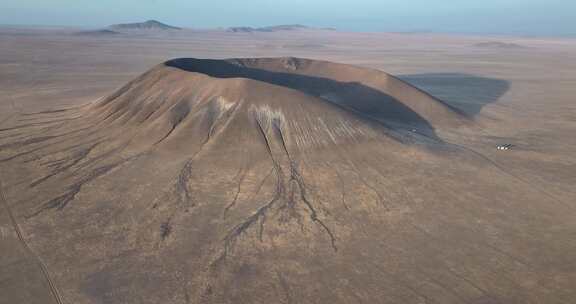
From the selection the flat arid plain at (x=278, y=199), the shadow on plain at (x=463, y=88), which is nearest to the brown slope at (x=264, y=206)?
the flat arid plain at (x=278, y=199)

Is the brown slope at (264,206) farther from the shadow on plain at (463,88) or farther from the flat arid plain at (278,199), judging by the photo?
the shadow on plain at (463,88)

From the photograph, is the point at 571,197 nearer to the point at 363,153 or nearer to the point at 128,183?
the point at 363,153

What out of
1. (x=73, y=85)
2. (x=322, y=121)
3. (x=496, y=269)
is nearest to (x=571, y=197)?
(x=496, y=269)

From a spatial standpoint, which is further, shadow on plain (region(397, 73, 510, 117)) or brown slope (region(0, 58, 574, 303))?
shadow on plain (region(397, 73, 510, 117))

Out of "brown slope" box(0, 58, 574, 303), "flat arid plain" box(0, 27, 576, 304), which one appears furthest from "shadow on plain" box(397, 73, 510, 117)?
"brown slope" box(0, 58, 574, 303)

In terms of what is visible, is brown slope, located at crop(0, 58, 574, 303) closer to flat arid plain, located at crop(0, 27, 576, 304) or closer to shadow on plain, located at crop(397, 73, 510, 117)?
flat arid plain, located at crop(0, 27, 576, 304)
